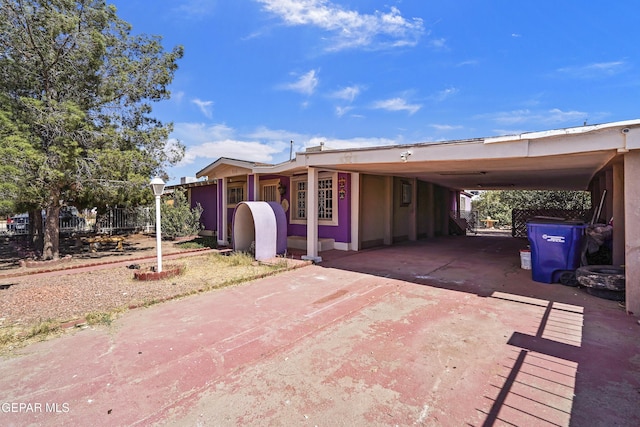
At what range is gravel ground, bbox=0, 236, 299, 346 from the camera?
4.51 metres

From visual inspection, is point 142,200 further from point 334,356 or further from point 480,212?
point 480,212

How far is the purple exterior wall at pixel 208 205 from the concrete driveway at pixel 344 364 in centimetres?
1046

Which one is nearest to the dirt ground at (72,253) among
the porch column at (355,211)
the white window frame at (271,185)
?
the white window frame at (271,185)

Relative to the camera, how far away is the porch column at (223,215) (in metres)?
12.6

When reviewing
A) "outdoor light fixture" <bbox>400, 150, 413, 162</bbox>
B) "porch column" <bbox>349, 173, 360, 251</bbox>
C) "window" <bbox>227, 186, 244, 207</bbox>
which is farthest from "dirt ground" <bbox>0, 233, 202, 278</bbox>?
"outdoor light fixture" <bbox>400, 150, 413, 162</bbox>

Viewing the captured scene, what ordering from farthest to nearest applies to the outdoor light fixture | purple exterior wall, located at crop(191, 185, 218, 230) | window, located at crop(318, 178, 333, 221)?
purple exterior wall, located at crop(191, 185, 218, 230) → window, located at crop(318, 178, 333, 221) → the outdoor light fixture

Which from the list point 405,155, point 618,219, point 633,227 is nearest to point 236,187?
point 405,155

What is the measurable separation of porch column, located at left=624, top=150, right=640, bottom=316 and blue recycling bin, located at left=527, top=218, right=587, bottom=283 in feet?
4.24

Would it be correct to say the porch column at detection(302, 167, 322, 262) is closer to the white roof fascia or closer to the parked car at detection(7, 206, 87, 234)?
the white roof fascia

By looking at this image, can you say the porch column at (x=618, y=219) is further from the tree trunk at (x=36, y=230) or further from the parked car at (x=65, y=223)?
the parked car at (x=65, y=223)

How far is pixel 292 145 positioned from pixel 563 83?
15633 millimetres

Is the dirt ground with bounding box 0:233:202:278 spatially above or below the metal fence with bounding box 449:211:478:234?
below

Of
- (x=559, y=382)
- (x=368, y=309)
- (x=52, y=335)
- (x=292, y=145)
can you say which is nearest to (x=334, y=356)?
(x=368, y=309)

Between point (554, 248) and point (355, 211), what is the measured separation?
540 cm
